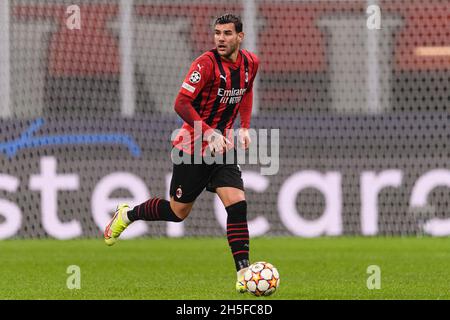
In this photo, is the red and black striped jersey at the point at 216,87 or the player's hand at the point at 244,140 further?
the player's hand at the point at 244,140

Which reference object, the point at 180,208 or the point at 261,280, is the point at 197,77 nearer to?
the point at 180,208

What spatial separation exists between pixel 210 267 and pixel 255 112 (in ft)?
17.0

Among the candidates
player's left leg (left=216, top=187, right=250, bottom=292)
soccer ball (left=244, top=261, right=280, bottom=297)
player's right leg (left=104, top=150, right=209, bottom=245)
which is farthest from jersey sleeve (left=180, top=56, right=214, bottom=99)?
soccer ball (left=244, top=261, right=280, bottom=297)

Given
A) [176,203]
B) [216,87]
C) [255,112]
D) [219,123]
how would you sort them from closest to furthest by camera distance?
[216,87] → [219,123] → [176,203] → [255,112]

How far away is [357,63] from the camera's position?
51.9 feet

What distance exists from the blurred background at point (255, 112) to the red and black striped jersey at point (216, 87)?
5.64m

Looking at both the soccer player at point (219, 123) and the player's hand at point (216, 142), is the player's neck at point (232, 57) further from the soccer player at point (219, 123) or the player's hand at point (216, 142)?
the player's hand at point (216, 142)

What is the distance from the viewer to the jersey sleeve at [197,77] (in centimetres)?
841

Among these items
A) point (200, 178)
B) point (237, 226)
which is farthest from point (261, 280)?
point (200, 178)

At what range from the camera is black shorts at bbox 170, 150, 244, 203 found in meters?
8.55

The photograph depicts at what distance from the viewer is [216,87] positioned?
8.59 meters

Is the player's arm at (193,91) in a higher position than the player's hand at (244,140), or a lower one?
higher

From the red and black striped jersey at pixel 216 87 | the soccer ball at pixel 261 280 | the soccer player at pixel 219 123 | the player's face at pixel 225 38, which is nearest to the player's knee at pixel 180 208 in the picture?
the soccer player at pixel 219 123
